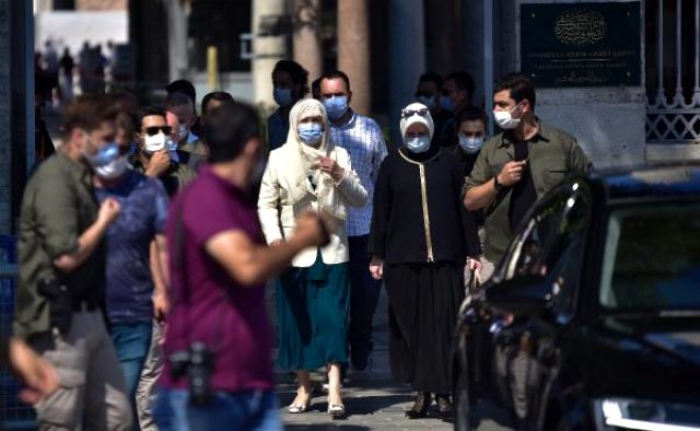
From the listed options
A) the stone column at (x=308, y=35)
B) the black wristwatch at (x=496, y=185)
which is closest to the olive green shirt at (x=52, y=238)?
the black wristwatch at (x=496, y=185)

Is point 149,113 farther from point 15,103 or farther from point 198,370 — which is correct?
point 198,370

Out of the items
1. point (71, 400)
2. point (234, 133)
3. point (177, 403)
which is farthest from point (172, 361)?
point (71, 400)

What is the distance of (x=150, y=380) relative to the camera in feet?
32.0

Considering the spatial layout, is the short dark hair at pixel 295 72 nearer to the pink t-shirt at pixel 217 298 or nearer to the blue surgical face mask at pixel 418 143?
the blue surgical face mask at pixel 418 143

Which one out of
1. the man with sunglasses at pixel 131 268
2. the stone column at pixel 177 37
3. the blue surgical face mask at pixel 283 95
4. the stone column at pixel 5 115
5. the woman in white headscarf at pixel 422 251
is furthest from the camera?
the stone column at pixel 177 37

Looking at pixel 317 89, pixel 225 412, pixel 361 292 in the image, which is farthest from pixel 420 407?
pixel 225 412

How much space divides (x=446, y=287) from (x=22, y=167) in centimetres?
354

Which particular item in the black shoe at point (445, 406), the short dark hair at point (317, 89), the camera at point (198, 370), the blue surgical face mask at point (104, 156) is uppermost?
the short dark hair at point (317, 89)

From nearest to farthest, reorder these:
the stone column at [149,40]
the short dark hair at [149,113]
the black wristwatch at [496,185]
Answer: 1. the short dark hair at [149,113]
2. the black wristwatch at [496,185]
3. the stone column at [149,40]

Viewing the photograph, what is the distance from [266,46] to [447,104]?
600 inches

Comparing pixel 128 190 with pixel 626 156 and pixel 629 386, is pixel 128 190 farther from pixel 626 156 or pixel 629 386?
pixel 626 156

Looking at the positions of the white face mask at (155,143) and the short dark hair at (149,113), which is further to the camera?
the short dark hair at (149,113)

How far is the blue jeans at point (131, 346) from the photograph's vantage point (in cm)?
845

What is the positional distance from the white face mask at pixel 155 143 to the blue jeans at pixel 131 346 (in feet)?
5.36
